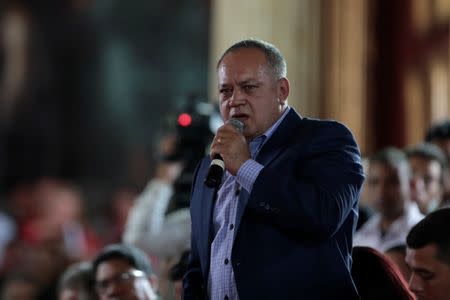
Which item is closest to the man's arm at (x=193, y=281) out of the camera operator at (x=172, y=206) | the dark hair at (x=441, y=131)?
the camera operator at (x=172, y=206)

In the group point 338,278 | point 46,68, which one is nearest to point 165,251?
point 338,278

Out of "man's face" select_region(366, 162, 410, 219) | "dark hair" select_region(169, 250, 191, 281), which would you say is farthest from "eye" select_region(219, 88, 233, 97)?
"man's face" select_region(366, 162, 410, 219)

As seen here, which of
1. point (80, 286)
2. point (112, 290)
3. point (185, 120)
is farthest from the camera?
point (185, 120)

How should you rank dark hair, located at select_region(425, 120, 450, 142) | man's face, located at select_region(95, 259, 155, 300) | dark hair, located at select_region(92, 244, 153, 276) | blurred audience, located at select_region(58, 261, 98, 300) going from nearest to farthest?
man's face, located at select_region(95, 259, 155, 300), dark hair, located at select_region(92, 244, 153, 276), blurred audience, located at select_region(58, 261, 98, 300), dark hair, located at select_region(425, 120, 450, 142)

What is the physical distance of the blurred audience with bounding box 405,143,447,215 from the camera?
4512mm

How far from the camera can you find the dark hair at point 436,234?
108 inches

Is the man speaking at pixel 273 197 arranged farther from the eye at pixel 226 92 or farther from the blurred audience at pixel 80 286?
the blurred audience at pixel 80 286

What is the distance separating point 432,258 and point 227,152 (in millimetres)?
636

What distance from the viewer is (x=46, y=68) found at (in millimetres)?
8977

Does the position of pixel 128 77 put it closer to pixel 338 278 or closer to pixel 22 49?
pixel 22 49

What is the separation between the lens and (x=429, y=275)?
2760 mm

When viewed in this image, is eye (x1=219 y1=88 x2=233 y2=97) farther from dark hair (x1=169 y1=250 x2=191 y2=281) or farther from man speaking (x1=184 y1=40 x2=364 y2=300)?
dark hair (x1=169 y1=250 x2=191 y2=281)

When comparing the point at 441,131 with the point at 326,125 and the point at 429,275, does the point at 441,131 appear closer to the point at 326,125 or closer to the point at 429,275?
the point at 429,275

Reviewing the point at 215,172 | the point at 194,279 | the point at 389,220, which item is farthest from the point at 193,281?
the point at 389,220
